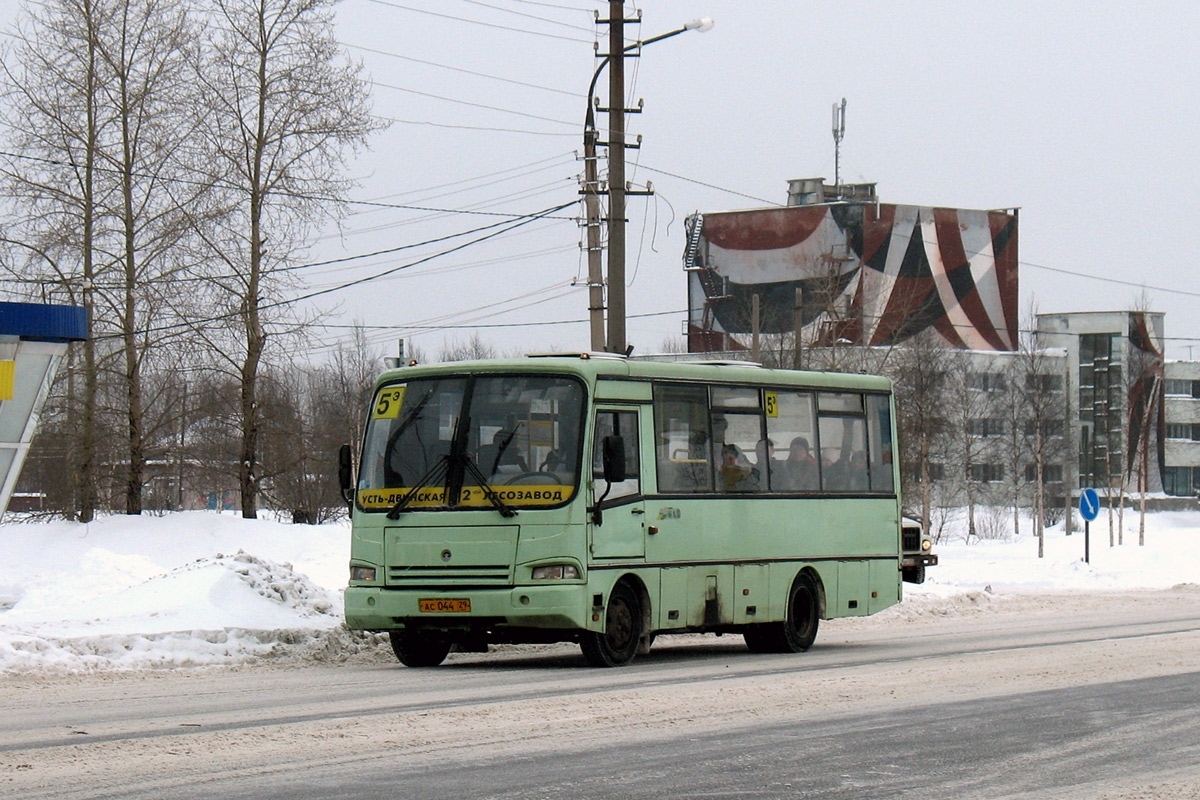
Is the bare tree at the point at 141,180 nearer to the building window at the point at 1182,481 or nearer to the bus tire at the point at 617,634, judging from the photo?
the bus tire at the point at 617,634

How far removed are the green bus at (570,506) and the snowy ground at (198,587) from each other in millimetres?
2165

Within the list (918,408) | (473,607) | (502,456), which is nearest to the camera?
(473,607)

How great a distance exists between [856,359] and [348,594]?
166 feet

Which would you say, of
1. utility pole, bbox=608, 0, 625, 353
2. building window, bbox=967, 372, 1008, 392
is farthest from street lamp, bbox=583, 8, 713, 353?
building window, bbox=967, 372, 1008, 392

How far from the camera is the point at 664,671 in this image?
14758 mm

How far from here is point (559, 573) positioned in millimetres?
14609

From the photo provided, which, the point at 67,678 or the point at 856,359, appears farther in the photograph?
the point at 856,359

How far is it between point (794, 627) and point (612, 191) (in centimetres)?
951

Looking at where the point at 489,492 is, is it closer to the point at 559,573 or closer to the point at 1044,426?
the point at 559,573

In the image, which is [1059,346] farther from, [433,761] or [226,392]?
[433,761]

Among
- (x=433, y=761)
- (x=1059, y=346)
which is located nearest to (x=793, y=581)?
(x=433, y=761)

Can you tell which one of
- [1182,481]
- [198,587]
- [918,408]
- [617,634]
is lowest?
[617,634]

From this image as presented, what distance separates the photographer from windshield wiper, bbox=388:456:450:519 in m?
15.1

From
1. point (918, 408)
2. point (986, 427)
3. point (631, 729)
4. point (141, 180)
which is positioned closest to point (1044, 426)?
point (918, 408)
